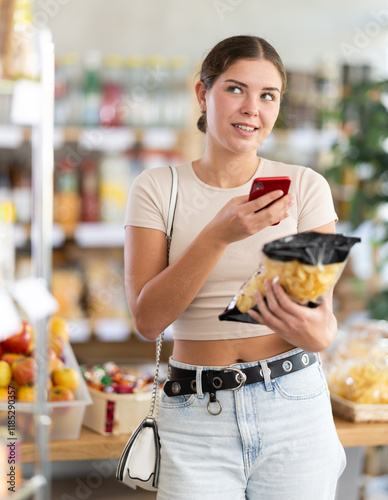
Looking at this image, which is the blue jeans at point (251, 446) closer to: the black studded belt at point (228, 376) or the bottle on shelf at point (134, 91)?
the black studded belt at point (228, 376)

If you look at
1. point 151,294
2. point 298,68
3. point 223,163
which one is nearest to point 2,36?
point 223,163

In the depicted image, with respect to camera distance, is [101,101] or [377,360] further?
[101,101]

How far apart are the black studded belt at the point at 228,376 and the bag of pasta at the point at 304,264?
0.14 metres

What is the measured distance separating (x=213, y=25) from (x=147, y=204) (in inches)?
108

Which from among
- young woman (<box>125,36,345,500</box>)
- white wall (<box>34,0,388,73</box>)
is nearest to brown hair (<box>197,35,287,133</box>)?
young woman (<box>125,36,345,500</box>)

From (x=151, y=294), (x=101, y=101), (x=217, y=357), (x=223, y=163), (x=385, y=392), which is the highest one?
(x=101, y=101)

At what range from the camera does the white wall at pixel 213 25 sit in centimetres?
351

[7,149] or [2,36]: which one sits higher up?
[2,36]

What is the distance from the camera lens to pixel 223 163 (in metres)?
1.20

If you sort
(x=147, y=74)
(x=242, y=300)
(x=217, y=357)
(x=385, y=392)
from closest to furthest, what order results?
(x=242, y=300)
(x=217, y=357)
(x=385, y=392)
(x=147, y=74)

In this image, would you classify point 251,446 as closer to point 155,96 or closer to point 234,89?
point 234,89

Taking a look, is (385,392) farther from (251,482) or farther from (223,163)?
(223,163)

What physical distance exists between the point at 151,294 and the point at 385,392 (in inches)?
37.3

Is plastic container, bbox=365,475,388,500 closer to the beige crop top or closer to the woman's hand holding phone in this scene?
the beige crop top
